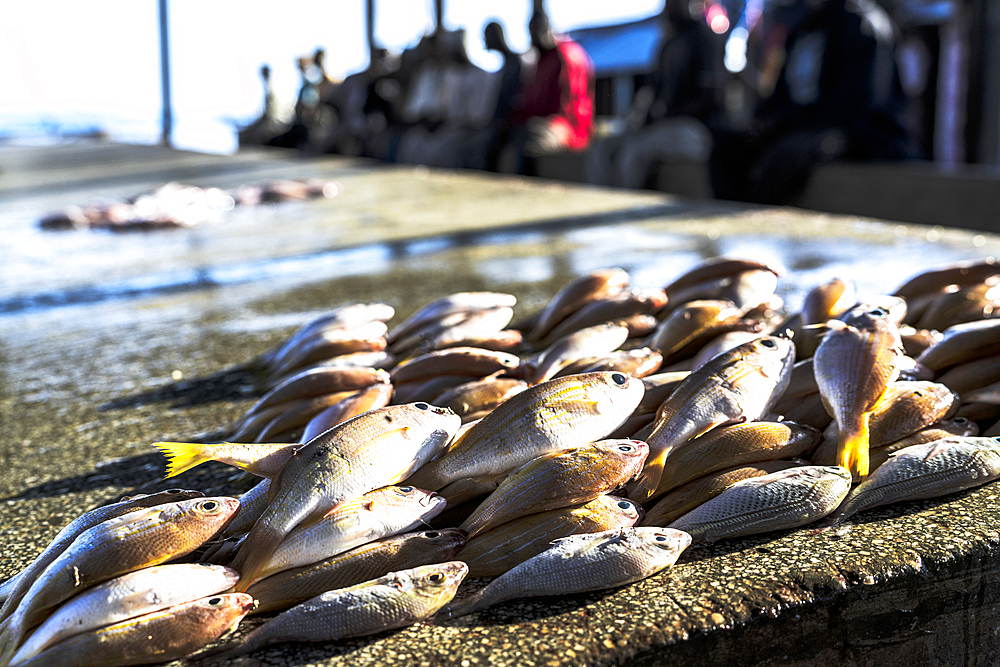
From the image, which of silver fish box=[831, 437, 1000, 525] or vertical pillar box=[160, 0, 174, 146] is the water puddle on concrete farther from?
vertical pillar box=[160, 0, 174, 146]

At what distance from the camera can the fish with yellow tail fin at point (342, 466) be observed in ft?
3.65

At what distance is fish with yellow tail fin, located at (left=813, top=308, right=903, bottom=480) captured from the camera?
1333mm

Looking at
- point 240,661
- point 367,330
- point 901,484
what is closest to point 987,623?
point 901,484

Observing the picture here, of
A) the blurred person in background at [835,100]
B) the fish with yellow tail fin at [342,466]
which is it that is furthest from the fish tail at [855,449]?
the blurred person in background at [835,100]

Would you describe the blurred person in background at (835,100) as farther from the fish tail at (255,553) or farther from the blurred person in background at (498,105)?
the fish tail at (255,553)

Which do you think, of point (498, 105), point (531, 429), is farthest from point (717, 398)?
point (498, 105)

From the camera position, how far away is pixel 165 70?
2795 centimetres

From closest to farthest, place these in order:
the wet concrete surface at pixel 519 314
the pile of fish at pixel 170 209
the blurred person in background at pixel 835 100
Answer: the wet concrete surface at pixel 519 314 < the pile of fish at pixel 170 209 < the blurred person in background at pixel 835 100

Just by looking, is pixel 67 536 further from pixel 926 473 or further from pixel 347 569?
pixel 926 473

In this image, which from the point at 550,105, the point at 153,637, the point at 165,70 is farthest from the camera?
the point at 165,70

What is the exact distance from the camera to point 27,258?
4.46 m

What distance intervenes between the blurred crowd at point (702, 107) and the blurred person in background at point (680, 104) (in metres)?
0.01

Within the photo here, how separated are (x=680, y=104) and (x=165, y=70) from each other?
2377 centimetres

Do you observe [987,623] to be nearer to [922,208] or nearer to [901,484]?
[901,484]
